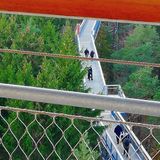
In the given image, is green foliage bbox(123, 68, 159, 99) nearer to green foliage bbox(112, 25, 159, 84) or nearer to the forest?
green foliage bbox(112, 25, 159, 84)

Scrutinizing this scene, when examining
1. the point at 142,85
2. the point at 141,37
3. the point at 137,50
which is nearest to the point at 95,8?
the point at 142,85

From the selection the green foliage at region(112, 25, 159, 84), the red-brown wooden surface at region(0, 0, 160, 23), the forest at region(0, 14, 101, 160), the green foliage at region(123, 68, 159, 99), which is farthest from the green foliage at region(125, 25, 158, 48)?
the red-brown wooden surface at region(0, 0, 160, 23)

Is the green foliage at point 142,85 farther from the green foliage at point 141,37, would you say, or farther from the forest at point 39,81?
the forest at point 39,81

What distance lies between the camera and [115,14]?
33.1 inches

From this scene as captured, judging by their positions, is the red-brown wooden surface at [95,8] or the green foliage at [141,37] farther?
the green foliage at [141,37]

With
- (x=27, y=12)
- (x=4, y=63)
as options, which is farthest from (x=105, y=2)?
(x=4, y=63)

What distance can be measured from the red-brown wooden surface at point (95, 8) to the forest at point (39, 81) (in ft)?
4.13

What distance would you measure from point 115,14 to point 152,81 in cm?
936

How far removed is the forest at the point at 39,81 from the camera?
433 centimetres

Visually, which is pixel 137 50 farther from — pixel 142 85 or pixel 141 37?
pixel 142 85

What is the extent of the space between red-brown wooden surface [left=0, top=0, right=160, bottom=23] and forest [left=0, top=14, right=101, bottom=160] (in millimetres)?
1259

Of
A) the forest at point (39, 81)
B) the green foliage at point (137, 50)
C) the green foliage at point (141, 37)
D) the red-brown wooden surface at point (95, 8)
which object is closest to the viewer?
the red-brown wooden surface at point (95, 8)

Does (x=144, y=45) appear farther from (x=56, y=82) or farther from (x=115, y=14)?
(x=115, y=14)

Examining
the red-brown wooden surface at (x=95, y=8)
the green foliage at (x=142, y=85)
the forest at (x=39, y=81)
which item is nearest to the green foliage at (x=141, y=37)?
the green foliage at (x=142, y=85)
